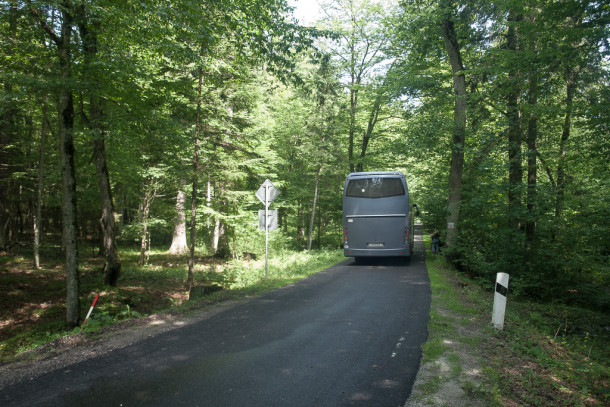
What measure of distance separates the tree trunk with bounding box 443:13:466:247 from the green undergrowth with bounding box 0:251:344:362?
5.85 metres

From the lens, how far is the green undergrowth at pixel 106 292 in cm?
745

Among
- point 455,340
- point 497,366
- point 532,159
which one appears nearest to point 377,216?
point 532,159

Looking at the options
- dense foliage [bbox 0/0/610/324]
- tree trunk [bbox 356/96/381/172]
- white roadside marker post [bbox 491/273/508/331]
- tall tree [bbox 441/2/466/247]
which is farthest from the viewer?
tree trunk [bbox 356/96/381/172]

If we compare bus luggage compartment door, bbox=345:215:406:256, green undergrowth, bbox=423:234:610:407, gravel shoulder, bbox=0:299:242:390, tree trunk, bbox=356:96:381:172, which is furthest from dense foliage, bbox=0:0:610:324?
tree trunk, bbox=356:96:381:172

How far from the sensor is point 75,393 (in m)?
3.62

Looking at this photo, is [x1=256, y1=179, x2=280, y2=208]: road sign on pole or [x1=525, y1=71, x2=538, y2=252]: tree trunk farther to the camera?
[x1=256, y1=179, x2=280, y2=208]: road sign on pole

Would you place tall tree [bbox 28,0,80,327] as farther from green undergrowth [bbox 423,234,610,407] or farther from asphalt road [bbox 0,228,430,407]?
green undergrowth [bbox 423,234,610,407]

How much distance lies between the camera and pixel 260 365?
4344mm

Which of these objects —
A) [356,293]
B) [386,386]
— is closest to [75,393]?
[386,386]

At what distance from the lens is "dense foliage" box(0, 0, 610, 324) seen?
7.41m

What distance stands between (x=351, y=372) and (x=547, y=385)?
7.91ft

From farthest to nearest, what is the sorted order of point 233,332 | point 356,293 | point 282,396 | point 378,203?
point 378,203 < point 356,293 < point 233,332 < point 282,396

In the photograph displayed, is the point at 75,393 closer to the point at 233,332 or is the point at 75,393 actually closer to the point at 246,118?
the point at 233,332

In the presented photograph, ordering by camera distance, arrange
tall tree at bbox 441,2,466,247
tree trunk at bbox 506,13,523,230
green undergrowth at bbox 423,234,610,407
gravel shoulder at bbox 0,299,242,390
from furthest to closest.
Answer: tall tree at bbox 441,2,466,247
tree trunk at bbox 506,13,523,230
gravel shoulder at bbox 0,299,242,390
green undergrowth at bbox 423,234,610,407
